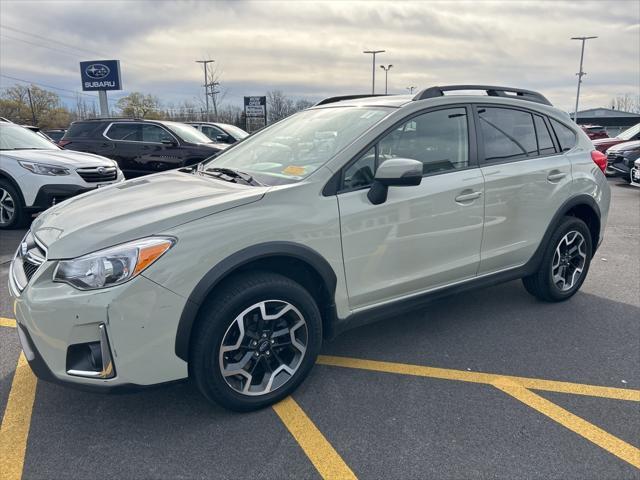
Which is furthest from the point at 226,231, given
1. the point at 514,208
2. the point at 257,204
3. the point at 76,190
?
the point at 76,190

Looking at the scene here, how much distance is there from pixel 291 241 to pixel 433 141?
1.34 m

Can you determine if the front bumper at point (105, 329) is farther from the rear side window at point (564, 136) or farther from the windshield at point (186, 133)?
the windshield at point (186, 133)

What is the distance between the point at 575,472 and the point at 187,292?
1.99 metres

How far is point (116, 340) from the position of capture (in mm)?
2197

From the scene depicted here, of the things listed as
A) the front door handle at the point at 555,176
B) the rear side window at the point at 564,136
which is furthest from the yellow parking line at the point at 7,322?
the rear side window at the point at 564,136

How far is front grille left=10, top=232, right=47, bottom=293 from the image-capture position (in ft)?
8.05

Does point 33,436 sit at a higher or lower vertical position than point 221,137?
lower

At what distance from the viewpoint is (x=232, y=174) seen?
3182 mm

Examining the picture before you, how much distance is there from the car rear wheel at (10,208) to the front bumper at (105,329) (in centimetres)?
529

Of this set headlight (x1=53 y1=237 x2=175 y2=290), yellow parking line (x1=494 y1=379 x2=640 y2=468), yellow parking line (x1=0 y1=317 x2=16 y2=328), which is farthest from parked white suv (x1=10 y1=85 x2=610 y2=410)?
yellow parking line (x1=0 y1=317 x2=16 y2=328)

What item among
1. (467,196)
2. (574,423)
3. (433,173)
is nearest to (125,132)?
Answer: (433,173)

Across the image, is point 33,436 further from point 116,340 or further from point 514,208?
point 514,208

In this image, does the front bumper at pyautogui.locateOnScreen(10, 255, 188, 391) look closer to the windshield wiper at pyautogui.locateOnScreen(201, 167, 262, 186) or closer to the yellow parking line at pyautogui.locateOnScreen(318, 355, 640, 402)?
the windshield wiper at pyautogui.locateOnScreen(201, 167, 262, 186)

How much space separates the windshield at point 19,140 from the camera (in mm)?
7279
